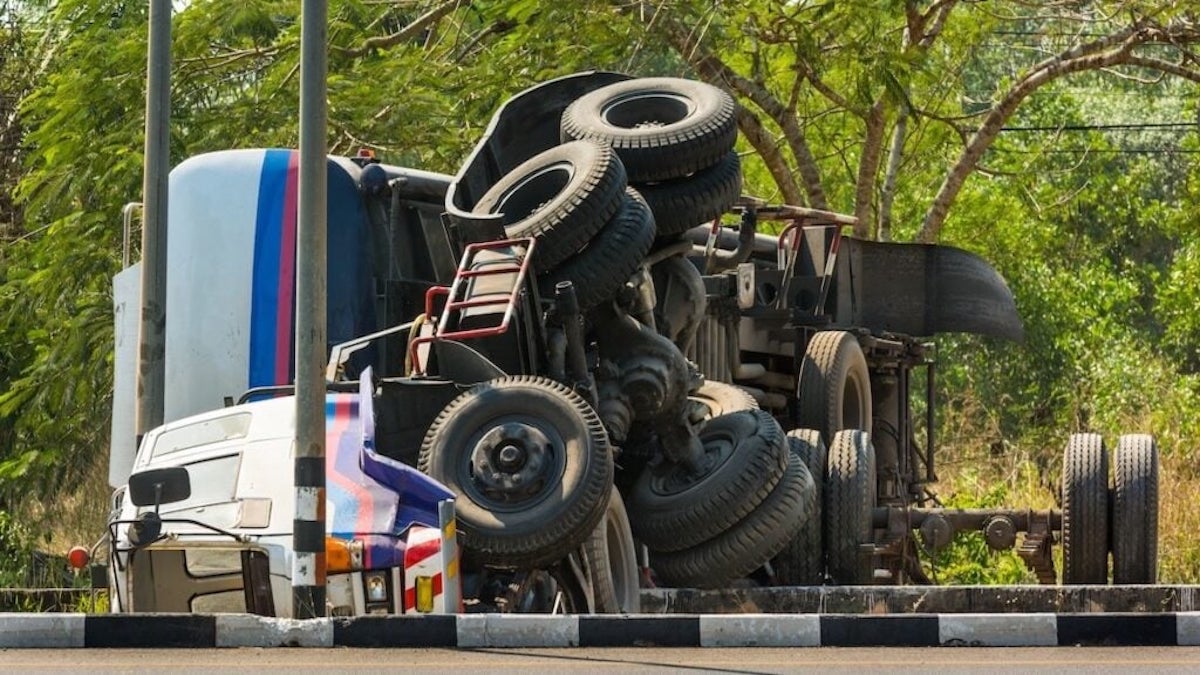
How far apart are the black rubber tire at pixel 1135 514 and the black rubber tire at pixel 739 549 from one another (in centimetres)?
272

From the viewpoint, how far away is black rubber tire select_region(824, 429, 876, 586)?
45.7 ft

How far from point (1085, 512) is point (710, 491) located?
334cm

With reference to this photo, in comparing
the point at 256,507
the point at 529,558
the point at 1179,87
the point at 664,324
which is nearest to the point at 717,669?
the point at 529,558

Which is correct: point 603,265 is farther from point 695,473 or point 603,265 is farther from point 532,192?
point 695,473

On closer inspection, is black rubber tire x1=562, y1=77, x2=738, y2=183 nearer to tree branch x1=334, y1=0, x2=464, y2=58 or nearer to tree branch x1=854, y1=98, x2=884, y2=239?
tree branch x1=334, y1=0, x2=464, y2=58

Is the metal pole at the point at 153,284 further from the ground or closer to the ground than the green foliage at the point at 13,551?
further from the ground

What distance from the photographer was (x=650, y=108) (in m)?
14.5

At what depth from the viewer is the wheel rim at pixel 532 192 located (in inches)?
512

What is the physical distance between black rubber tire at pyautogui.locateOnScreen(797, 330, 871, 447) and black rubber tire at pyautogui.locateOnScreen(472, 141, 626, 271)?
3.73 meters

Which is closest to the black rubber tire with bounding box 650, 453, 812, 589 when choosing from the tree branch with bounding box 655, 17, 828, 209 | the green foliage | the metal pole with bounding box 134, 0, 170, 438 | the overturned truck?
the overturned truck

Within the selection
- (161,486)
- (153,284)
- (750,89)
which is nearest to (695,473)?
(161,486)

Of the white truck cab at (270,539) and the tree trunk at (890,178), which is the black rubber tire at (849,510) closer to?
the white truck cab at (270,539)

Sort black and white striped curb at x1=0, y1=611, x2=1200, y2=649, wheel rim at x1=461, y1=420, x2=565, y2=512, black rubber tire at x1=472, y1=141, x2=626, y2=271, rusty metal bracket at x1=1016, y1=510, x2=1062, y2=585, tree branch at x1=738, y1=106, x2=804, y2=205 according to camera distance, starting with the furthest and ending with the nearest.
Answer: tree branch at x1=738, y1=106, x2=804, y2=205
rusty metal bracket at x1=1016, y1=510, x2=1062, y2=585
black rubber tire at x1=472, y1=141, x2=626, y2=271
wheel rim at x1=461, y1=420, x2=565, y2=512
black and white striped curb at x1=0, y1=611, x2=1200, y2=649

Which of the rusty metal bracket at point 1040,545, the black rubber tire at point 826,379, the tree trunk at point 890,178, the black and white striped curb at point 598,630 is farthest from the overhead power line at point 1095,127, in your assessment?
the black and white striped curb at point 598,630
